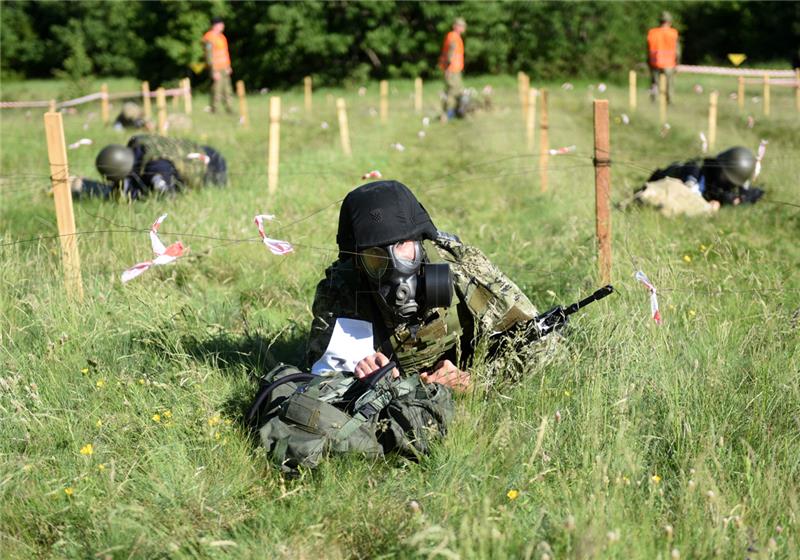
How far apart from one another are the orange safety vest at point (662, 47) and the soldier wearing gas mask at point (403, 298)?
18.4 metres

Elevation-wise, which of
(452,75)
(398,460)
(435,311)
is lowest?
(398,460)

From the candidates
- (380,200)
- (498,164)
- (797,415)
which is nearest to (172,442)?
(380,200)

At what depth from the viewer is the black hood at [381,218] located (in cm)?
414

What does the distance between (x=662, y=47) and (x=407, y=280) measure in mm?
19173

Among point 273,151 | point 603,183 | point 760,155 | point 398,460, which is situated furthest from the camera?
point 273,151

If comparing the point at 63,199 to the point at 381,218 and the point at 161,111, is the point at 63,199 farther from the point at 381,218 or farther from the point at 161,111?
the point at 161,111

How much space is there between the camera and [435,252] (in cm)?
452

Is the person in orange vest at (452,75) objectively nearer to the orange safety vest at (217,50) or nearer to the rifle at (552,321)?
the orange safety vest at (217,50)

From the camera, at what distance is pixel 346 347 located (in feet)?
14.3

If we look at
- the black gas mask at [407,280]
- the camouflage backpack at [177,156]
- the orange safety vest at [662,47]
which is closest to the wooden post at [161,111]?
the camouflage backpack at [177,156]

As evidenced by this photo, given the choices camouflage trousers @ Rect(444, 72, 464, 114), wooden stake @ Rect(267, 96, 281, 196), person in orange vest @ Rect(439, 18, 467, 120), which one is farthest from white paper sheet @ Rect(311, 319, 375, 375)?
camouflage trousers @ Rect(444, 72, 464, 114)

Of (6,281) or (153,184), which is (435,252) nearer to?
(6,281)

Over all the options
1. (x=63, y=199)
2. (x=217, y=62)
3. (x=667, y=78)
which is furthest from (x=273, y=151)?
(x=667, y=78)

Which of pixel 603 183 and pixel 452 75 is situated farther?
pixel 452 75
